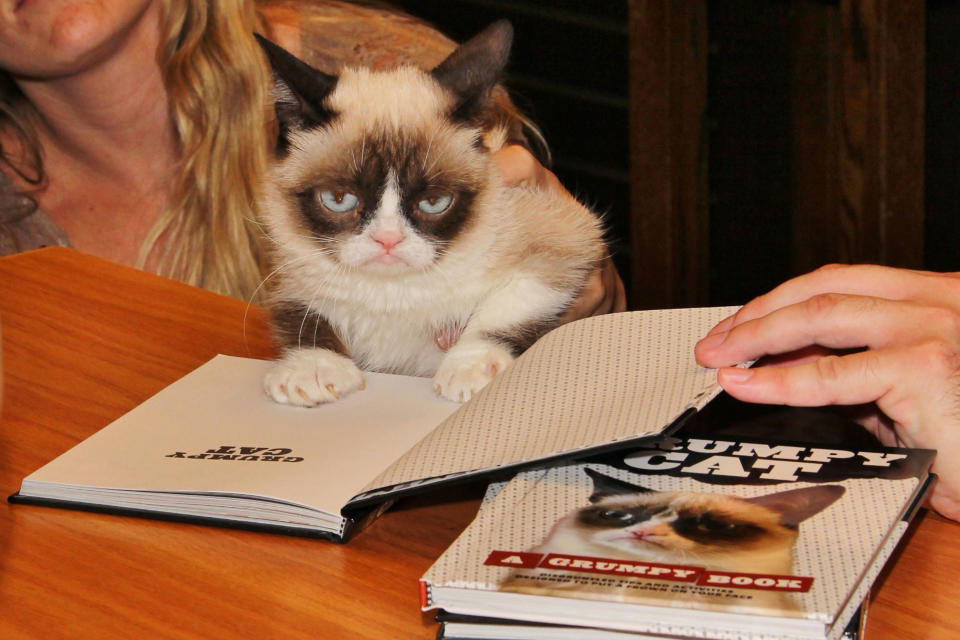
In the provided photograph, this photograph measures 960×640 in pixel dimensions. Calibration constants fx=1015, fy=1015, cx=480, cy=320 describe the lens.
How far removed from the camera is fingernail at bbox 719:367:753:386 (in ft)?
2.74

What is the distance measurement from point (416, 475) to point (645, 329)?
29cm

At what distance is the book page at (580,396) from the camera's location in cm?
79

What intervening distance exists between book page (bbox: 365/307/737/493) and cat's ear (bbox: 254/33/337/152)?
0.47 m

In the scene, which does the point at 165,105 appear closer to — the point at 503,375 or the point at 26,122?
the point at 26,122

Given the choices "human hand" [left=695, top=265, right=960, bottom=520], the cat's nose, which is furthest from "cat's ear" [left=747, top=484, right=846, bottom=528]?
the cat's nose

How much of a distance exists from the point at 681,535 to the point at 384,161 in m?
0.69

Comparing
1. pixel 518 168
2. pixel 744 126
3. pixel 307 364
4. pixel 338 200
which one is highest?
pixel 744 126

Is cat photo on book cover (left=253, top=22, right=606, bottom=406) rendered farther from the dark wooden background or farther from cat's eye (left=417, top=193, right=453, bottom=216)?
the dark wooden background

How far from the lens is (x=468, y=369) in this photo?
1.14 m

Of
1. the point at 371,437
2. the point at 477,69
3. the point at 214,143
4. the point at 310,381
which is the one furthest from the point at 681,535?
the point at 214,143

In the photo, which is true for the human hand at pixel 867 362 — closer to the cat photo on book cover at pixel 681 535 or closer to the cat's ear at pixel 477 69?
the cat photo on book cover at pixel 681 535

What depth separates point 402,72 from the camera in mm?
1400

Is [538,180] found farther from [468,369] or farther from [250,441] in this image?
[250,441]

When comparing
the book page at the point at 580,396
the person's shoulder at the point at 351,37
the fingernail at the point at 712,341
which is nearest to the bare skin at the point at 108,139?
the person's shoulder at the point at 351,37
